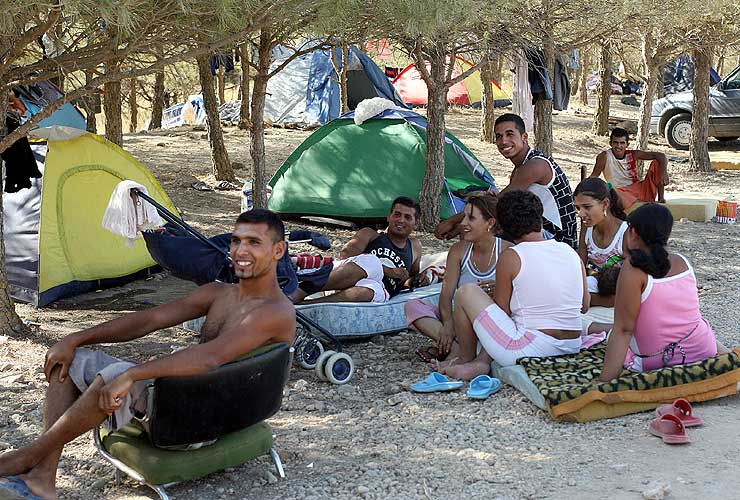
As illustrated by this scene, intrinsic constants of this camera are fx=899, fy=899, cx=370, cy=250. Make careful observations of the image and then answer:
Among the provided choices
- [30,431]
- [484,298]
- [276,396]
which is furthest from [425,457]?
[30,431]

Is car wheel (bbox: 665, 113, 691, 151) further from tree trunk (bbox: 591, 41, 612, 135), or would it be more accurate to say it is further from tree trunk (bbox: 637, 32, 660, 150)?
tree trunk (bbox: 637, 32, 660, 150)

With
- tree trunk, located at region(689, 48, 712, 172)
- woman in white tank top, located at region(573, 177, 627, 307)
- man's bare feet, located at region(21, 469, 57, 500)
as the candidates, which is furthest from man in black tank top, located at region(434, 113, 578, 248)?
tree trunk, located at region(689, 48, 712, 172)

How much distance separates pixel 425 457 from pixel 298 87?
47.9ft

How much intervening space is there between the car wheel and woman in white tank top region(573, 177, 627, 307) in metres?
12.3

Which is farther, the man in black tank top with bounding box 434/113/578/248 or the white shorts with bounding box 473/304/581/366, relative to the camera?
the man in black tank top with bounding box 434/113/578/248

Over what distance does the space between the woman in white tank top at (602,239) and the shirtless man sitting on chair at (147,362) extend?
8.86 feet

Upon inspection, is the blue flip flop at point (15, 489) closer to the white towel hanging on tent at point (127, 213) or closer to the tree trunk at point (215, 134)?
the white towel hanging on tent at point (127, 213)

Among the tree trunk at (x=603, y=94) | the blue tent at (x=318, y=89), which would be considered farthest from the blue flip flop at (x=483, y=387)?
the tree trunk at (x=603, y=94)

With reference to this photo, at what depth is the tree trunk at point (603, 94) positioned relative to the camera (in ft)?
56.5

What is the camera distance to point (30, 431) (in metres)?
4.15

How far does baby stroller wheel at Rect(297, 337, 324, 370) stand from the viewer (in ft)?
16.8

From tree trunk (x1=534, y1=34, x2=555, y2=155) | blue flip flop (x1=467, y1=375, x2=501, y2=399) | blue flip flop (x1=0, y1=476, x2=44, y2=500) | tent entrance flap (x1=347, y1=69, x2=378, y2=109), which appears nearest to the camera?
blue flip flop (x1=0, y1=476, x2=44, y2=500)

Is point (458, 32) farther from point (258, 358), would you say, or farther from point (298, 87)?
point (298, 87)

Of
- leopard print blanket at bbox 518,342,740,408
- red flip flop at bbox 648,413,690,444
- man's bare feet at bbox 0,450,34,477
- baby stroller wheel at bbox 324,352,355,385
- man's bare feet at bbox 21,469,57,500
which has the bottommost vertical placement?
baby stroller wheel at bbox 324,352,355,385
